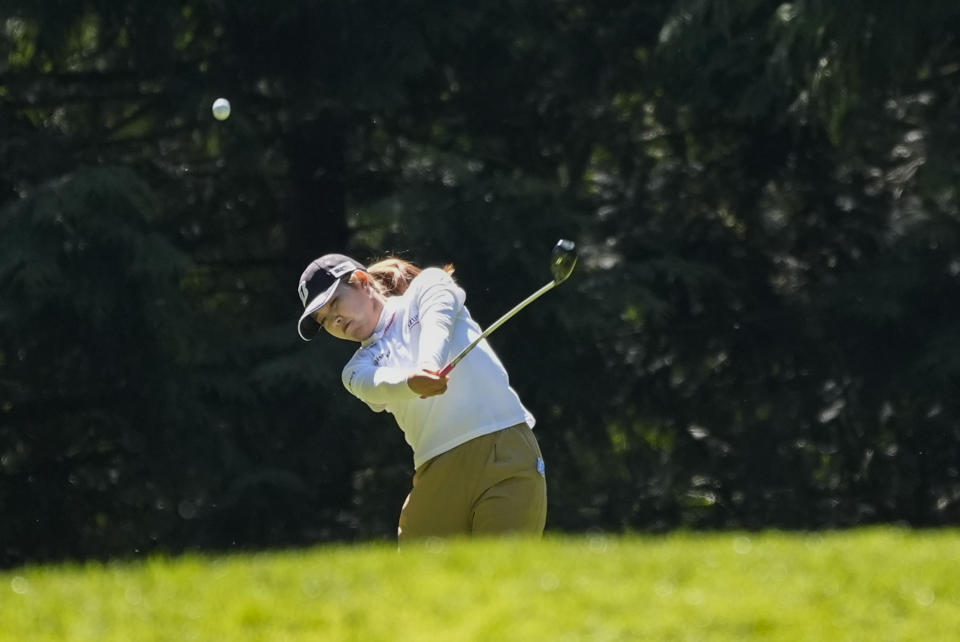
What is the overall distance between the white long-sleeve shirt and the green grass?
3.75ft

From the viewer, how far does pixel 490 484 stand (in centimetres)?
682

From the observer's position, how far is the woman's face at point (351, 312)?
6977 mm

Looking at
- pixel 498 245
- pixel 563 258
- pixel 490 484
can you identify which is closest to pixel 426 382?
pixel 490 484

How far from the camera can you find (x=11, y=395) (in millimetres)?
14102

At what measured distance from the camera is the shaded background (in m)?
12.7

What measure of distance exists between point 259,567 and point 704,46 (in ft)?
27.0

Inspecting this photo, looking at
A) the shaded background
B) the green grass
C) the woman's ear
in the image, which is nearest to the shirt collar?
the woman's ear

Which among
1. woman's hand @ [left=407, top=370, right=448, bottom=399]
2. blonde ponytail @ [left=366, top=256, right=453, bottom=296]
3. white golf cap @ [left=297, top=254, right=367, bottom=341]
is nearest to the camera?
woman's hand @ [left=407, top=370, right=448, bottom=399]

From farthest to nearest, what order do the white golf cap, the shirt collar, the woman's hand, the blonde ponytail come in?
the blonde ponytail → the shirt collar → the white golf cap → the woman's hand

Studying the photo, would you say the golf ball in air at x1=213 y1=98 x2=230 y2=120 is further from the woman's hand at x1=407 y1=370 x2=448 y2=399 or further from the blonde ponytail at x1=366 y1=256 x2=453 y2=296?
the woman's hand at x1=407 y1=370 x2=448 y2=399

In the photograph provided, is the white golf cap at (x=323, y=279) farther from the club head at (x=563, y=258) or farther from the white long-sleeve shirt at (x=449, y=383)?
the club head at (x=563, y=258)

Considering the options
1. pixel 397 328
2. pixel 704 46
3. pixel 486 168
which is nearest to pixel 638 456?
pixel 486 168

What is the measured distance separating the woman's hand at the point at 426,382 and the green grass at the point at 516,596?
0.93m

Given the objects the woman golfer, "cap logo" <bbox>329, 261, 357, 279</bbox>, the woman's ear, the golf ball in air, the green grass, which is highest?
the golf ball in air
